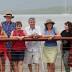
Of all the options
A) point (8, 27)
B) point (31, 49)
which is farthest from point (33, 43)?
point (8, 27)

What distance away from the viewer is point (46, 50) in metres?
9.77

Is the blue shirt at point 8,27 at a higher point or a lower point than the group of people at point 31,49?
higher

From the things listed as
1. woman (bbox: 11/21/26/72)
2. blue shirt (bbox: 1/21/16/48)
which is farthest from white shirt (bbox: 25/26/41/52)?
blue shirt (bbox: 1/21/16/48)

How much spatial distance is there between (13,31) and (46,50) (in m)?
0.74

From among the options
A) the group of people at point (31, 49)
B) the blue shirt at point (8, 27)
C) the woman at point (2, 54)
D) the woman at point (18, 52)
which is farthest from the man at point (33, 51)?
the woman at point (2, 54)

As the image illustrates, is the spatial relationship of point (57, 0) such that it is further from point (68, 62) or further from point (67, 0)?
point (68, 62)

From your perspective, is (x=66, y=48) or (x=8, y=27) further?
(x=8, y=27)

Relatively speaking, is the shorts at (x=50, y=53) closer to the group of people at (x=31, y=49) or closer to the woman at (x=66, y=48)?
the group of people at (x=31, y=49)

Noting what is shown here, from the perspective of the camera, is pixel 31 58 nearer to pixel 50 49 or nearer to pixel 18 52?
pixel 18 52

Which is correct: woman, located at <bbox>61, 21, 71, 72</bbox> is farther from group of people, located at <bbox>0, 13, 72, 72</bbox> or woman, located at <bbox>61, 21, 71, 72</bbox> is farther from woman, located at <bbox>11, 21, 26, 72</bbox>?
woman, located at <bbox>11, 21, 26, 72</bbox>

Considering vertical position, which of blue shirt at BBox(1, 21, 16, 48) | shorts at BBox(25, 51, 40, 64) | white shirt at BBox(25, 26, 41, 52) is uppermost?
blue shirt at BBox(1, 21, 16, 48)

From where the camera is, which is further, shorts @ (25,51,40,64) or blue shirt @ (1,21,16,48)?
blue shirt @ (1,21,16,48)

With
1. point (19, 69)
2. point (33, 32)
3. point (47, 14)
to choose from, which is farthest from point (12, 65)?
point (47, 14)

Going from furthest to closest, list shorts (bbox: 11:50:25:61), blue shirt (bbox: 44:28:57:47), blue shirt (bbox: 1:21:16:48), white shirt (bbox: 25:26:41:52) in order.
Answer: blue shirt (bbox: 1:21:16:48)
white shirt (bbox: 25:26:41:52)
shorts (bbox: 11:50:25:61)
blue shirt (bbox: 44:28:57:47)
